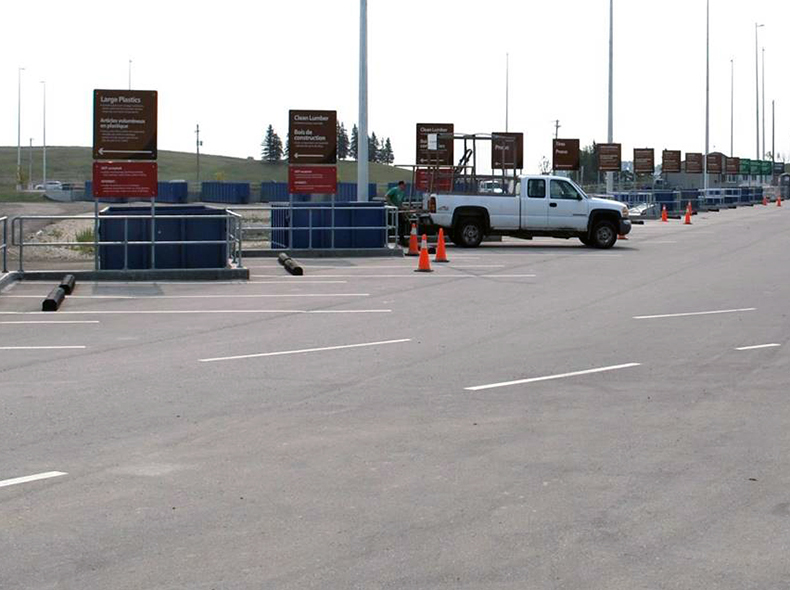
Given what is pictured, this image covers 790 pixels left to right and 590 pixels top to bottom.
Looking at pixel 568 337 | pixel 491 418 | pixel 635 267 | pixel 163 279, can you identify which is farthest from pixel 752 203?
pixel 491 418

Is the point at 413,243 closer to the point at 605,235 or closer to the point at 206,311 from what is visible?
the point at 605,235

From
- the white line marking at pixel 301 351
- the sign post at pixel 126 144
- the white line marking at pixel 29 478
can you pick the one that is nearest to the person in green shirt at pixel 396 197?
the sign post at pixel 126 144

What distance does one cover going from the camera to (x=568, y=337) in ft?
50.0

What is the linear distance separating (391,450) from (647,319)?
8956mm

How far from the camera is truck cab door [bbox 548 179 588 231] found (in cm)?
3400

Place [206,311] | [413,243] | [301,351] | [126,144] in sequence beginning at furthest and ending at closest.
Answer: [413,243] → [126,144] → [206,311] → [301,351]

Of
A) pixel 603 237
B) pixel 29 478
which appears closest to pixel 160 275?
pixel 603 237

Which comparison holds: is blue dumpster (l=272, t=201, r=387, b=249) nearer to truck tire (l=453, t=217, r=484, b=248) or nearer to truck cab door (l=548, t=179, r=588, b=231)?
truck tire (l=453, t=217, r=484, b=248)

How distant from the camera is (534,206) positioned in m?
33.9

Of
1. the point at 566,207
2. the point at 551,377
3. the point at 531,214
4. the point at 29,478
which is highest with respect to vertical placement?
the point at 566,207

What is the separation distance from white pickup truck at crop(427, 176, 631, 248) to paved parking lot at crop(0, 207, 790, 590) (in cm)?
1487

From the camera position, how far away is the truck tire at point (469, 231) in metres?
33.8

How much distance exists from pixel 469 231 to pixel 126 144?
38.8ft

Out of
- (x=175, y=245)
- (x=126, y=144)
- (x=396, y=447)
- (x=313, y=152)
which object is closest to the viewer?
(x=396, y=447)
